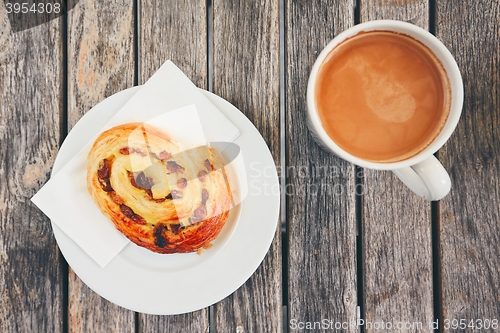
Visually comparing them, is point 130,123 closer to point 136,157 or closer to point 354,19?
point 136,157

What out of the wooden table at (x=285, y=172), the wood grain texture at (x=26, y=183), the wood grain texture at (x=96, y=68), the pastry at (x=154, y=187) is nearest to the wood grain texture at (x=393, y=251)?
the wooden table at (x=285, y=172)

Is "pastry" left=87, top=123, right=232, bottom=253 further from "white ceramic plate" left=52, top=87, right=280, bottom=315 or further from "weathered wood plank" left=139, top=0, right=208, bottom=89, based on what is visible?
"weathered wood plank" left=139, top=0, right=208, bottom=89

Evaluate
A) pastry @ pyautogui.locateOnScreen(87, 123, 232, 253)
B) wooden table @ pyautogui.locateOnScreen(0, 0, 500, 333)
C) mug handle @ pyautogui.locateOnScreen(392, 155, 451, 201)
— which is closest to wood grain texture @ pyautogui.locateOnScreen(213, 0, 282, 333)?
wooden table @ pyautogui.locateOnScreen(0, 0, 500, 333)

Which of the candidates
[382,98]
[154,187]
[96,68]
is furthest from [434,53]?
[96,68]

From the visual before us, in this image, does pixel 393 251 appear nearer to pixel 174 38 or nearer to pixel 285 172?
pixel 285 172

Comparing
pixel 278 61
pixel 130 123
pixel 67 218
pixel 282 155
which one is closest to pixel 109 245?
pixel 67 218

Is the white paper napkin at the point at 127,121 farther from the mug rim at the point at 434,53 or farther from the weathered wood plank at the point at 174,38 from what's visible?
the mug rim at the point at 434,53
